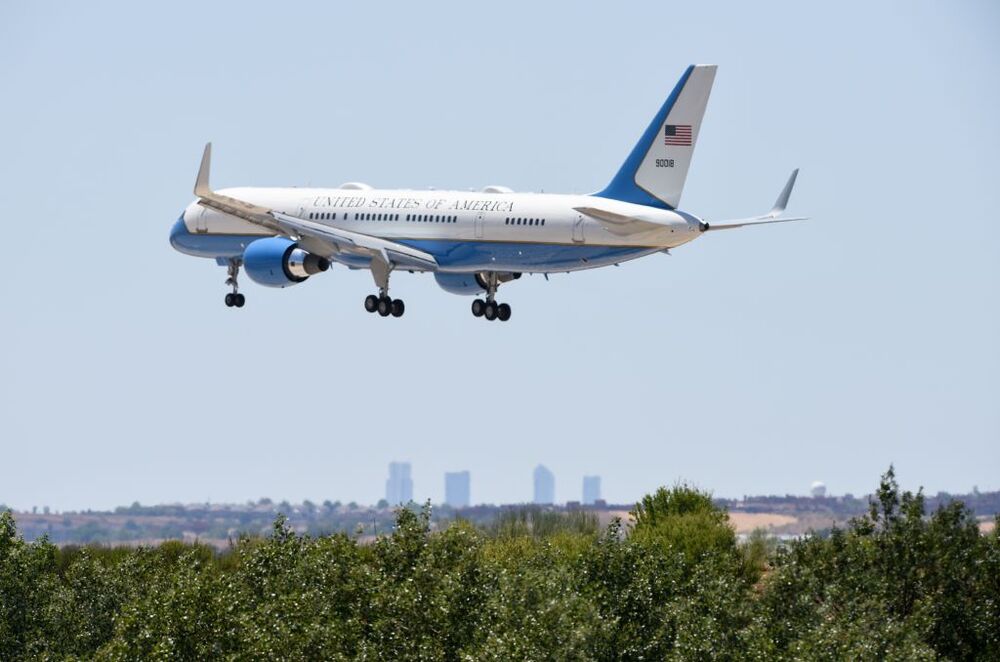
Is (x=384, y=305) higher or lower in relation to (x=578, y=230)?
lower

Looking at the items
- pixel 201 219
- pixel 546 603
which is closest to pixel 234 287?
pixel 201 219

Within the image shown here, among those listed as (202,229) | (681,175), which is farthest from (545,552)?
(202,229)

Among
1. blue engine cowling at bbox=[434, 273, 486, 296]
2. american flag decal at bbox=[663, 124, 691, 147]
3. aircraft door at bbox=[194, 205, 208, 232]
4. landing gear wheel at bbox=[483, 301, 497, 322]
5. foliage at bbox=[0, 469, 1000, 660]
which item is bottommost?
foliage at bbox=[0, 469, 1000, 660]

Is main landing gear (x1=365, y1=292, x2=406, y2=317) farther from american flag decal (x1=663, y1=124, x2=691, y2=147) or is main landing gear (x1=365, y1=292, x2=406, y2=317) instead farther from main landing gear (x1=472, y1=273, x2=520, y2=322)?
american flag decal (x1=663, y1=124, x2=691, y2=147)

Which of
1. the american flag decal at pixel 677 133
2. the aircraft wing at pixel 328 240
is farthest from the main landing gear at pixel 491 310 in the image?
the american flag decal at pixel 677 133

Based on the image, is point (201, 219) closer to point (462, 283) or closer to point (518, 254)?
point (462, 283)

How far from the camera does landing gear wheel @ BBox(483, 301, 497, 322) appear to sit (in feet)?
371

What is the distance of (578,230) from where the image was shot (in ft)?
340

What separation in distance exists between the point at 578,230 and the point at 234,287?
2363 centimetres

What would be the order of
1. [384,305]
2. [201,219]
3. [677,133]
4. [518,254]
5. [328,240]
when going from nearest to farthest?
1. [518,254]
2. [677,133]
3. [328,240]
4. [384,305]
5. [201,219]

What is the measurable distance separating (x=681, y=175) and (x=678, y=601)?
2490cm

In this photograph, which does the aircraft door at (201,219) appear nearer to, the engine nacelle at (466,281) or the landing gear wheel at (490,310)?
the engine nacelle at (466,281)

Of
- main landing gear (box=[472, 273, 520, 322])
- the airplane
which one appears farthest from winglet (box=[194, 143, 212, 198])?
main landing gear (box=[472, 273, 520, 322])

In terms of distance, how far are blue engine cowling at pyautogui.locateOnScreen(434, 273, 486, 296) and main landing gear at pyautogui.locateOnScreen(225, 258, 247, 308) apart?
11384mm
